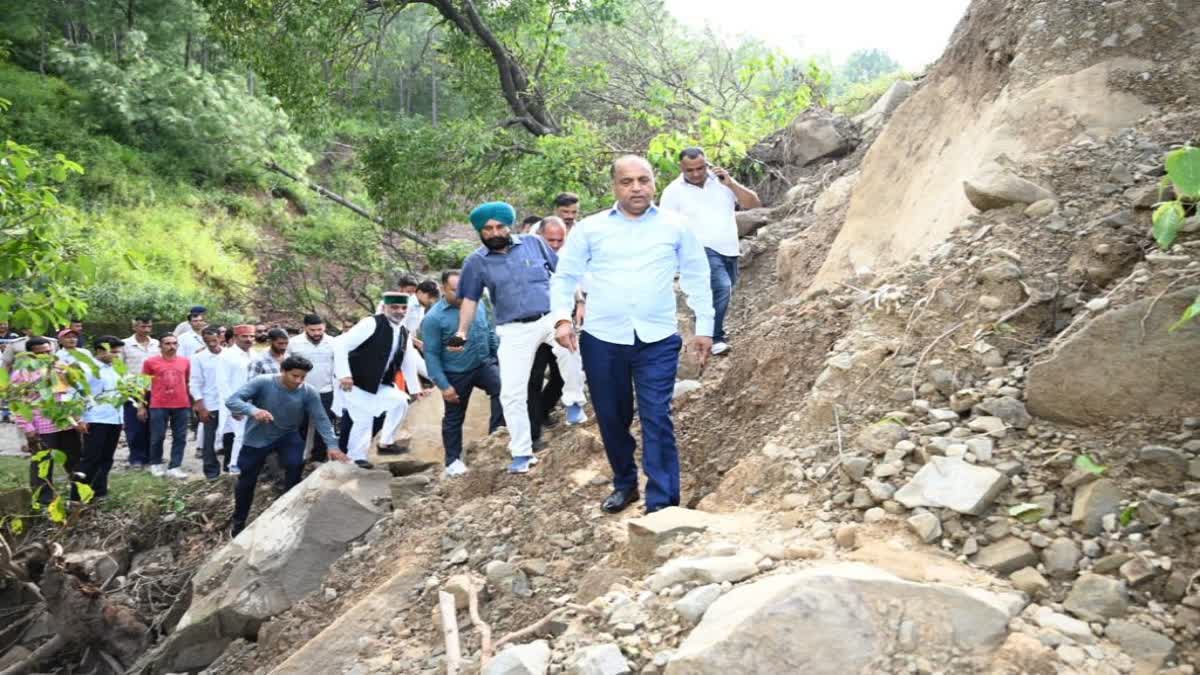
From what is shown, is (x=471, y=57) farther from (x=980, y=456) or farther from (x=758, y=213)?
(x=980, y=456)

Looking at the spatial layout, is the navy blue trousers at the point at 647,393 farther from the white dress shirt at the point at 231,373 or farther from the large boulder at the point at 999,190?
the white dress shirt at the point at 231,373

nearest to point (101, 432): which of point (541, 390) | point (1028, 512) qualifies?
point (541, 390)

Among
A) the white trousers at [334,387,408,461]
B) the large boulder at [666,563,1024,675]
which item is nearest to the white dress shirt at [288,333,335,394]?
the white trousers at [334,387,408,461]

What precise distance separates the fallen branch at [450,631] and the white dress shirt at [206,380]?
5750 mm

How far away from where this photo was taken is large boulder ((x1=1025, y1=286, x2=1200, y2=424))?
3.17m

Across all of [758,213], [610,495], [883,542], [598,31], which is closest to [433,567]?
[610,495]

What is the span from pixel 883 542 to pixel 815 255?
13.5 ft

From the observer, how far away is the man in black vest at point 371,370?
7422 millimetres

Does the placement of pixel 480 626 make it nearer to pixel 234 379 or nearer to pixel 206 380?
pixel 234 379

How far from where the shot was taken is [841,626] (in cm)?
263

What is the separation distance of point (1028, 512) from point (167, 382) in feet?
28.4

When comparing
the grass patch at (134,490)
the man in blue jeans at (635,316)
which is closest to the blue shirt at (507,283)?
the man in blue jeans at (635,316)

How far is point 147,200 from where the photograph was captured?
24859 mm

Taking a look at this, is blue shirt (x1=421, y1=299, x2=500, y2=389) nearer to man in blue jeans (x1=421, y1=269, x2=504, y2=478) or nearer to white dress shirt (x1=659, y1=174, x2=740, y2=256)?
man in blue jeans (x1=421, y1=269, x2=504, y2=478)
